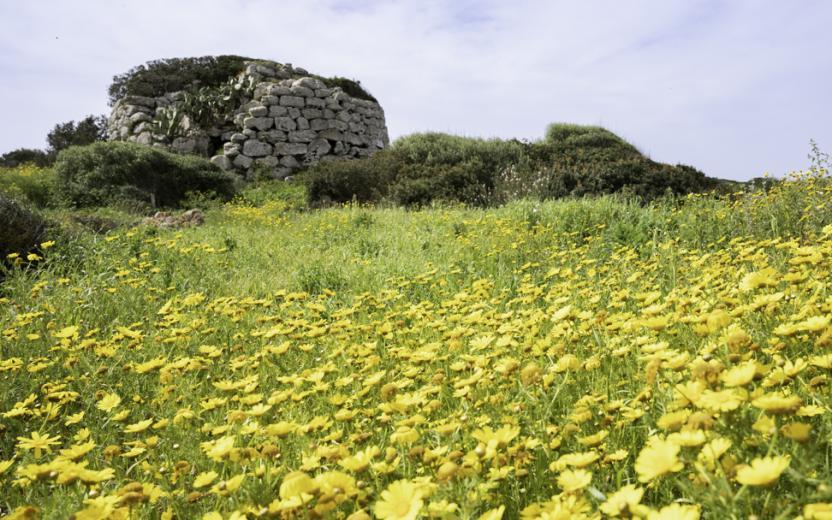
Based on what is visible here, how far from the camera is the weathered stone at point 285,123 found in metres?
18.8

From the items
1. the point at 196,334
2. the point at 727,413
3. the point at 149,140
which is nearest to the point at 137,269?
the point at 196,334

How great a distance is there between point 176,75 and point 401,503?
79.0 ft

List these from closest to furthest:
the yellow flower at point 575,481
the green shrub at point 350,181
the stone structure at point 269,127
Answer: the yellow flower at point 575,481 < the green shrub at point 350,181 < the stone structure at point 269,127

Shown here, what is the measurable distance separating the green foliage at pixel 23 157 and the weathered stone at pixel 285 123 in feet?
33.2

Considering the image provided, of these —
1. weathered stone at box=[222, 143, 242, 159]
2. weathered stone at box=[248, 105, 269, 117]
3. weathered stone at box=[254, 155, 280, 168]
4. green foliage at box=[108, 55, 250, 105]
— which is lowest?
weathered stone at box=[254, 155, 280, 168]

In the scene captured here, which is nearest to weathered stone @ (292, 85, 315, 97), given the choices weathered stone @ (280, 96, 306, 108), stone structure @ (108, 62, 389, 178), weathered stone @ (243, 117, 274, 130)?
stone structure @ (108, 62, 389, 178)

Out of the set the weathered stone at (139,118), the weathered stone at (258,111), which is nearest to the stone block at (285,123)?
the weathered stone at (258,111)

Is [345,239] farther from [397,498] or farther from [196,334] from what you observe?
[397,498]

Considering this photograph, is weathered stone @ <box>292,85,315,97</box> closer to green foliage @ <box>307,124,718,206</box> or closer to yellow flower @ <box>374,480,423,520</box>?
green foliage @ <box>307,124,718,206</box>

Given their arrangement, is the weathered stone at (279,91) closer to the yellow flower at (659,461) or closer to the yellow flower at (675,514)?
the yellow flower at (659,461)

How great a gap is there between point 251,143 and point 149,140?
3.74 metres

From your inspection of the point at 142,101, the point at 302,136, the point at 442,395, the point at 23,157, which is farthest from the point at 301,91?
the point at 442,395

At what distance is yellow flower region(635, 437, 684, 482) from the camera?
1.03 meters

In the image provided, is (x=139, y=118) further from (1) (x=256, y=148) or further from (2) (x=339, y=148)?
(2) (x=339, y=148)
